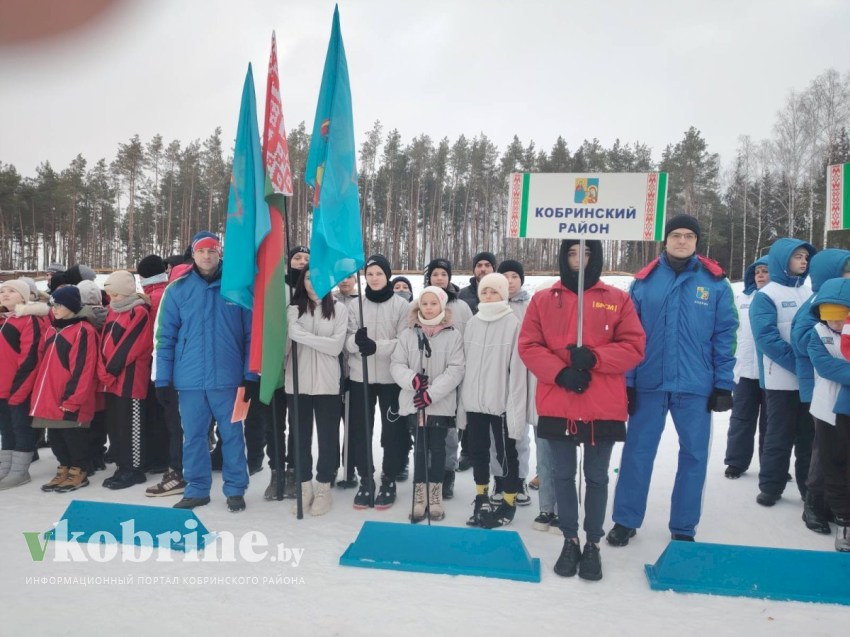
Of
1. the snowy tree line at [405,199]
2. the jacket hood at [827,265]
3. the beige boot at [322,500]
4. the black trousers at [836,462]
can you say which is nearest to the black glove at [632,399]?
the black trousers at [836,462]

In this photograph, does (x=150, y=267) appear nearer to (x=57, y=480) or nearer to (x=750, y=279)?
(x=57, y=480)

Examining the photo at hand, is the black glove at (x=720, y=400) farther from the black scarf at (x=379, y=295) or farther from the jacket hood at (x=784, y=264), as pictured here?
the black scarf at (x=379, y=295)

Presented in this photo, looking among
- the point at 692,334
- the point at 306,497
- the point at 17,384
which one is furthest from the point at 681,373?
the point at 17,384

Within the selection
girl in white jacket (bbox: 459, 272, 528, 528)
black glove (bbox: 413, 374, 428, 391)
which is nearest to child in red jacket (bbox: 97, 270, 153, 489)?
black glove (bbox: 413, 374, 428, 391)

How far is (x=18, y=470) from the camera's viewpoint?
197 inches

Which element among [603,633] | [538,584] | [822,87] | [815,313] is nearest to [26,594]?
[538,584]

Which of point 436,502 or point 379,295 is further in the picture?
point 379,295

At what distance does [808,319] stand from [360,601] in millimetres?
3877

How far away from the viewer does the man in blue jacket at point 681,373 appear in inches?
146

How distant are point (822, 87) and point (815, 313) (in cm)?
2695

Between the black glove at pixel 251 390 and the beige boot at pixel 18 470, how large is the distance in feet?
7.28

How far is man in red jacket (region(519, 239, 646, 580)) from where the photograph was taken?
130 inches

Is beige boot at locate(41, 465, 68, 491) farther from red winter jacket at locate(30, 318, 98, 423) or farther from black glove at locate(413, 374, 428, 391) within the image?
black glove at locate(413, 374, 428, 391)

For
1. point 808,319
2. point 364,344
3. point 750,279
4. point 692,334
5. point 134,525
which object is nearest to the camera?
point 134,525
